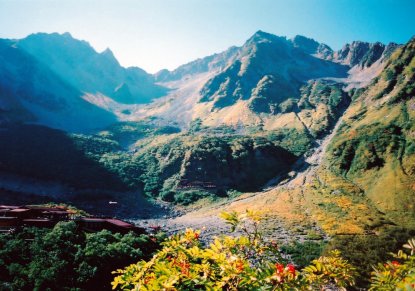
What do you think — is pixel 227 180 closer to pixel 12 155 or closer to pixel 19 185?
pixel 19 185

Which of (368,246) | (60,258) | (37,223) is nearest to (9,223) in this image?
A: (37,223)

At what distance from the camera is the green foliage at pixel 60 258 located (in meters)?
24.9

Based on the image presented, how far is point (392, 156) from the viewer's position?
10038cm

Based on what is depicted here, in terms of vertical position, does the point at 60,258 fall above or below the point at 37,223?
below

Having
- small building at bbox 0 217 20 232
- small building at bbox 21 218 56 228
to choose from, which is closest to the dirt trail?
small building at bbox 21 218 56 228

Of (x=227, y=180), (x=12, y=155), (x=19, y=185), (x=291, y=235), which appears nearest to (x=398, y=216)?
(x=291, y=235)

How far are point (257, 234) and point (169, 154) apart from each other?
12740 cm

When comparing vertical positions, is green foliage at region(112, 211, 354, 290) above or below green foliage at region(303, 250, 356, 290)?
above

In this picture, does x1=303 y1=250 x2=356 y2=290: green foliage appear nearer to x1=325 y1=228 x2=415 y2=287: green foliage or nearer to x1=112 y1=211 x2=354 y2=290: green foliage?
x1=112 y1=211 x2=354 y2=290: green foliage

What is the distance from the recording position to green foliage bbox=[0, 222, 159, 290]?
24.9 meters

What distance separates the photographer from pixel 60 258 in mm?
28344

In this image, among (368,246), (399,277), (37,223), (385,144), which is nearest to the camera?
(399,277)

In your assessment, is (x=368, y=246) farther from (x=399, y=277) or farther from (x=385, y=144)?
(x=385, y=144)

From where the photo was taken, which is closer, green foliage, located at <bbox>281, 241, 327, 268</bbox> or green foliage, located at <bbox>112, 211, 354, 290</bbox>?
green foliage, located at <bbox>112, 211, 354, 290</bbox>
